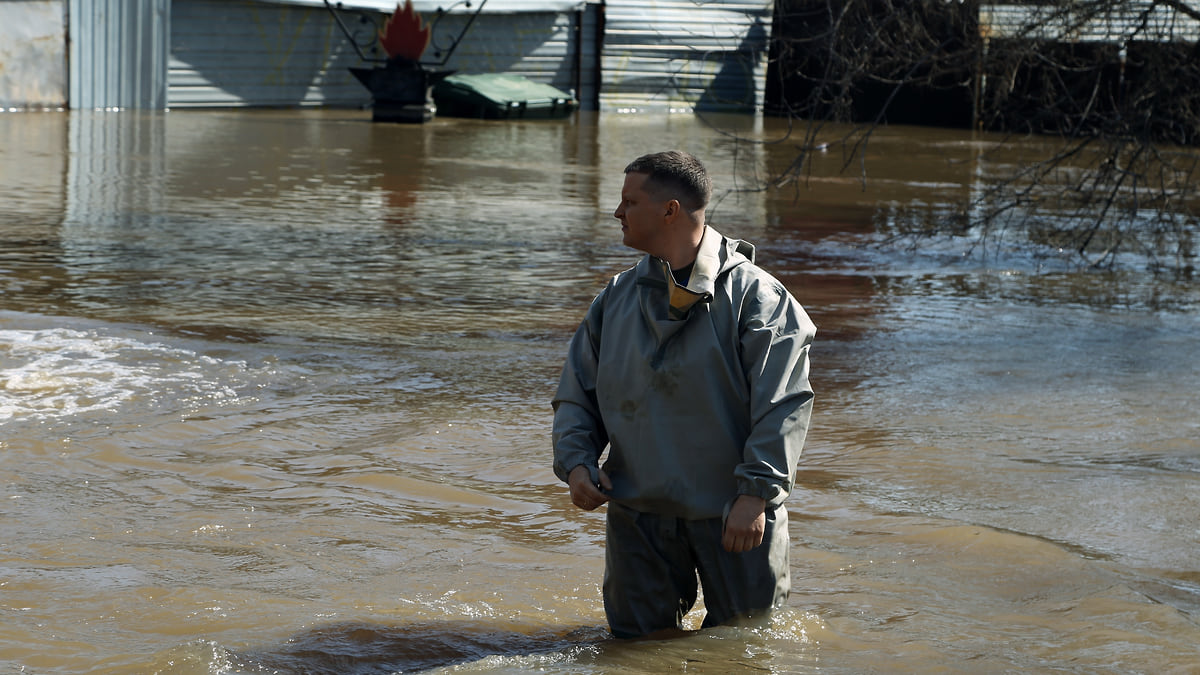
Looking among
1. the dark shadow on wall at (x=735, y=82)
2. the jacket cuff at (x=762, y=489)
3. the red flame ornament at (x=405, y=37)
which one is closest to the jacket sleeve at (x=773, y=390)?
the jacket cuff at (x=762, y=489)

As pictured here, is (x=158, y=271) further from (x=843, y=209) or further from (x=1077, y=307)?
(x=843, y=209)

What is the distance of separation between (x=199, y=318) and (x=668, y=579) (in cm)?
538

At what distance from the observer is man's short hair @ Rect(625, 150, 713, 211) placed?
3.43 metres

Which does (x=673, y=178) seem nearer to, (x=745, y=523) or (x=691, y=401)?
(x=691, y=401)

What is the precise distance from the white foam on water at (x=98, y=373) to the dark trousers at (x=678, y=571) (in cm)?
344

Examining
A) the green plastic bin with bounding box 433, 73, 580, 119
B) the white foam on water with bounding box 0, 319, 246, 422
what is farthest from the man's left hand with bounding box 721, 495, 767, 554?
the green plastic bin with bounding box 433, 73, 580, 119

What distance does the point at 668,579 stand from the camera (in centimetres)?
361

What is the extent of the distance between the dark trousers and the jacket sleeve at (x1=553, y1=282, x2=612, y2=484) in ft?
0.61

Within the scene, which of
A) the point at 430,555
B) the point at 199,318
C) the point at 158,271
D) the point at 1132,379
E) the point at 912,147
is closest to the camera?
the point at 430,555

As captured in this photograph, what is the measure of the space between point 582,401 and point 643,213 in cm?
53

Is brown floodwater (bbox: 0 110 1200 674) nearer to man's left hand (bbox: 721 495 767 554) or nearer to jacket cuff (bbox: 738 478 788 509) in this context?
man's left hand (bbox: 721 495 767 554)

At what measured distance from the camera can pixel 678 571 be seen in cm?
362

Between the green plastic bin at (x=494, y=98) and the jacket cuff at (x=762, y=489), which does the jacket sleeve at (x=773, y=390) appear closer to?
the jacket cuff at (x=762, y=489)

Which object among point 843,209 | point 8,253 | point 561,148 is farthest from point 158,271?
point 561,148
